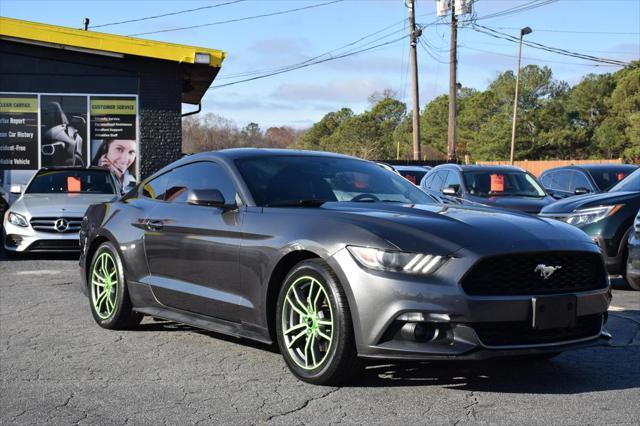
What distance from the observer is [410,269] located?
187 inches

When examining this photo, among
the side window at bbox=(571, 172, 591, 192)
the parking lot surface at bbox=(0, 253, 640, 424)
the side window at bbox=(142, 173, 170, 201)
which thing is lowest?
the parking lot surface at bbox=(0, 253, 640, 424)

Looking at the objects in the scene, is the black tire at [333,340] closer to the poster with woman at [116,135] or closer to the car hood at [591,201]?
the car hood at [591,201]

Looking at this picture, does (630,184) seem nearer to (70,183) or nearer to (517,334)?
(517,334)

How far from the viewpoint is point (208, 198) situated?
5938mm

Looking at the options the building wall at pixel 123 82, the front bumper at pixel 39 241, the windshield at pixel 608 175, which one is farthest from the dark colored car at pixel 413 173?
the front bumper at pixel 39 241

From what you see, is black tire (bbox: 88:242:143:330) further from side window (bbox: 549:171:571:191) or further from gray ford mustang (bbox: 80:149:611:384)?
side window (bbox: 549:171:571:191)

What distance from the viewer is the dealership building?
2078 cm

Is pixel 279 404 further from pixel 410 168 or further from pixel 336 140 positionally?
pixel 336 140

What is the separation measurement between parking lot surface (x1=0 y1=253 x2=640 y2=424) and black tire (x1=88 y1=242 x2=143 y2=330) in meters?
0.10

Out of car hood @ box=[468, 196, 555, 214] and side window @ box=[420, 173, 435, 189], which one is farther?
side window @ box=[420, 173, 435, 189]

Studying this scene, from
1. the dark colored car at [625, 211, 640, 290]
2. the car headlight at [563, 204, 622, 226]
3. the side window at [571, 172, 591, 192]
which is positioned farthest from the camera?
the side window at [571, 172, 591, 192]

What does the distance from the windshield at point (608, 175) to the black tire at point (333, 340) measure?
38.2ft

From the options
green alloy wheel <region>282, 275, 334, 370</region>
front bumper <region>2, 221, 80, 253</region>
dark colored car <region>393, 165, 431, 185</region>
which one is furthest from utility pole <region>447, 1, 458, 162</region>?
green alloy wheel <region>282, 275, 334, 370</region>

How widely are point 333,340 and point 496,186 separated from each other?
394 inches
